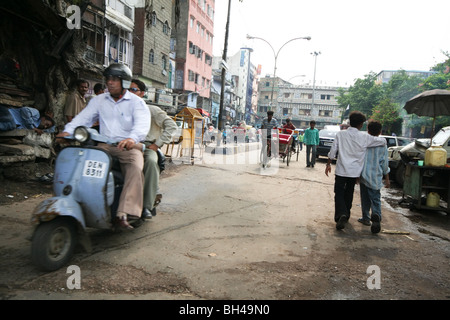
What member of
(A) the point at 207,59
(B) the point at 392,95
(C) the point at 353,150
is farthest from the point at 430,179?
(B) the point at 392,95

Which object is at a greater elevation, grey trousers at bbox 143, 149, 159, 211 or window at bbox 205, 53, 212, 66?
window at bbox 205, 53, 212, 66

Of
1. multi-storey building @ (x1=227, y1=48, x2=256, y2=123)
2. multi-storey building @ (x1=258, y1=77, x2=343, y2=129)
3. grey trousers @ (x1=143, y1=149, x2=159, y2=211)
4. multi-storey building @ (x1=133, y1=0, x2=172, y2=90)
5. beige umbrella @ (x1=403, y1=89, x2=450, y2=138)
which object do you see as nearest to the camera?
grey trousers @ (x1=143, y1=149, x2=159, y2=211)

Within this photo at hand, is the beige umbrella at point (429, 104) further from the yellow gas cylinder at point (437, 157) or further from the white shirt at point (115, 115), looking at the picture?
the white shirt at point (115, 115)

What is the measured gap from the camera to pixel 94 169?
293cm

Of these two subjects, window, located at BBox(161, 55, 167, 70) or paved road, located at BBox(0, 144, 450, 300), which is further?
window, located at BBox(161, 55, 167, 70)

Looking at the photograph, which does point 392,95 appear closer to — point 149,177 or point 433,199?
point 433,199

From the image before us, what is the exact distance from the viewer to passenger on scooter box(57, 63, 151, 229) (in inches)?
124

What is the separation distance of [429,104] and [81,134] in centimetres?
829

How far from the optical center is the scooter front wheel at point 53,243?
8.29 ft

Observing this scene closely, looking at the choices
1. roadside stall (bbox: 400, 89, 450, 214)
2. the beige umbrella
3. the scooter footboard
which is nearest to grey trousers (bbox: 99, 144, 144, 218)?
the scooter footboard

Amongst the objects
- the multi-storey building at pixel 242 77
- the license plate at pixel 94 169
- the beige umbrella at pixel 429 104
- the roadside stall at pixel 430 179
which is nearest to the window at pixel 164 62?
the beige umbrella at pixel 429 104

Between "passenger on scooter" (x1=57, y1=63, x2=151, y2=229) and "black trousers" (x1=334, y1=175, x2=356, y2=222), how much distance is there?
291 cm

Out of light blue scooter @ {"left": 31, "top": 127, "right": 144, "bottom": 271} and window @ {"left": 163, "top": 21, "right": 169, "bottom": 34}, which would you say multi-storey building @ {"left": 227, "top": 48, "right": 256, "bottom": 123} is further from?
light blue scooter @ {"left": 31, "top": 127, "right": 144, "bottom": 271}

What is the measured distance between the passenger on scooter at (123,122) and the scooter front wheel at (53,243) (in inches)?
18.3
